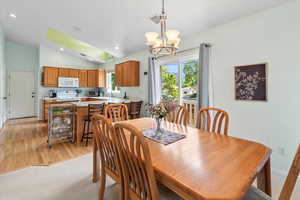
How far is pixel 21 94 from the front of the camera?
19.5 ft

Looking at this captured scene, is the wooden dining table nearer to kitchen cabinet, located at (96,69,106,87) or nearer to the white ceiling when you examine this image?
the white ceiling

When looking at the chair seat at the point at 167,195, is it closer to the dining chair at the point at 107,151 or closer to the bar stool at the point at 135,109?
the dining chair at the point at 107,151

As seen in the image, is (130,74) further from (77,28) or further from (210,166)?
(210,166)

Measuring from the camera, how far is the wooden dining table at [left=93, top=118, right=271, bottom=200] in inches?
31.3

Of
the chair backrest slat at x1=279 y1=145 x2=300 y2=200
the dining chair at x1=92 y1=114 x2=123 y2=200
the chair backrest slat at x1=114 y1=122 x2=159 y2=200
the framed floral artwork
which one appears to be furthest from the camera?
the framed floral artwork

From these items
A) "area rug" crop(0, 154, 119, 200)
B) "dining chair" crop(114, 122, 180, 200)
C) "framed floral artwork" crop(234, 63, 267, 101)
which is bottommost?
"area rug" crop(0, 154, 119, 200)

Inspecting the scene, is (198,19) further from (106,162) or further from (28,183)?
(28,183)

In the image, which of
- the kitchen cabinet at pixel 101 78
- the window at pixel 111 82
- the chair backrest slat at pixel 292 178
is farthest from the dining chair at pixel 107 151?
the kitchen cabinet at pixel 101 78

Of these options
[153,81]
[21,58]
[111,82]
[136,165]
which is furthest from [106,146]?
[21,58]

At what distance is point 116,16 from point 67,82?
4.26m

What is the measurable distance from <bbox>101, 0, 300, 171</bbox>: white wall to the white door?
702 cm

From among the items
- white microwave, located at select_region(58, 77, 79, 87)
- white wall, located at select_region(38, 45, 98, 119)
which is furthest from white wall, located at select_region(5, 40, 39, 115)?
white microwave, located at select_region(58, 77, 79, 87)

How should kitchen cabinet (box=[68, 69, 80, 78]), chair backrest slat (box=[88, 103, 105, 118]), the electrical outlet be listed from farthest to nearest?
kitchen cabinet (box=[68, 69, 80, 78]), chair backrest slat (box=[88, 103, 105, 118]), the electrical outlet

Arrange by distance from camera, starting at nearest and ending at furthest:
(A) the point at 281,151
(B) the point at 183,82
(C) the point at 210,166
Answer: (C) the point at 210,166 → (A) the point at 281,151 → (B) the point at 183,82
